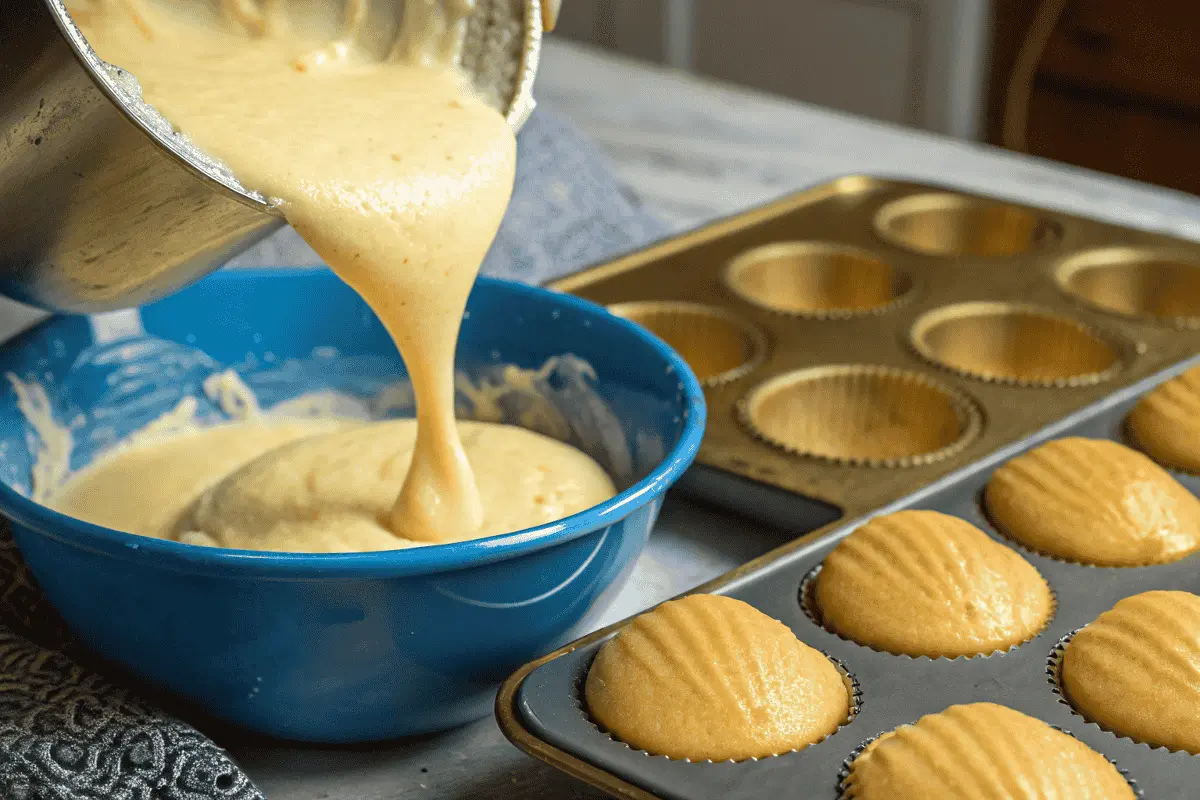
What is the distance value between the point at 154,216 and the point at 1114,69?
3.33 metres

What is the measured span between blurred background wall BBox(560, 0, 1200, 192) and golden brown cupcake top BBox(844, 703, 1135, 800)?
3096 millimetres

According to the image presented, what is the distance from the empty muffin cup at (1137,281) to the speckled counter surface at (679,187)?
0.19 meters

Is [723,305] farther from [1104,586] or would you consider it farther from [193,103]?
[193,103]

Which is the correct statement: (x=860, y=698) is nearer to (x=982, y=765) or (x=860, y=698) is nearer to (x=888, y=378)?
(x=982, y=765)

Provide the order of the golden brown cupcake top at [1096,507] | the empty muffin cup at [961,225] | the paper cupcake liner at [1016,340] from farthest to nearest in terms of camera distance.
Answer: the empty muffin cup at [961,225], the paper cupcake liner at [1016,340], the golden brown cupcake top at [1096,507]

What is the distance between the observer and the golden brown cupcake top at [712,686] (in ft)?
2.95

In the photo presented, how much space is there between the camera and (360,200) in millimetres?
1008

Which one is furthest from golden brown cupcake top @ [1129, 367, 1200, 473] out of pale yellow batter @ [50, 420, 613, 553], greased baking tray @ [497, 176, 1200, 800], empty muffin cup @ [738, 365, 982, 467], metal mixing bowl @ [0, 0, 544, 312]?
metal mixing bowl @ [0, 0, 544, 312]

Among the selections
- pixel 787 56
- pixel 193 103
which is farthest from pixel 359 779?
pixel 787 56

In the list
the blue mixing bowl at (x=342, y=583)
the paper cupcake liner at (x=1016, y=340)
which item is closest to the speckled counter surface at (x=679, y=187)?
the blue mixing bowl at (x=342, y=583)

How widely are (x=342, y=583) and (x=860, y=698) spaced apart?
349mm

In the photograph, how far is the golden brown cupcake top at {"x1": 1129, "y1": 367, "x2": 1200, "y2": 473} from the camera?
128cm

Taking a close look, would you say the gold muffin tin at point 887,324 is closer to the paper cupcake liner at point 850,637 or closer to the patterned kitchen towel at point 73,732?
the paper cupcake liner at point 850,637

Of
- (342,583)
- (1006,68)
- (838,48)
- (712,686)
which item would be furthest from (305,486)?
(838,48)
